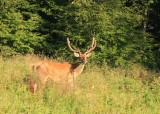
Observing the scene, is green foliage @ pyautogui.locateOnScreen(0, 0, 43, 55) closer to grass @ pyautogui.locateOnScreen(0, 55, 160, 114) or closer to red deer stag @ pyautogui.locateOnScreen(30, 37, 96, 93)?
red deer stag @ pyautogui.locateOnScreen(30, 37, 96, 93)

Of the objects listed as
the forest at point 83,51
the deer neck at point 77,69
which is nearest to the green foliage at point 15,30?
the forest at point 83,51

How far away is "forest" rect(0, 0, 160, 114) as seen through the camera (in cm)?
889

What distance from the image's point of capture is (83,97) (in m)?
9.12

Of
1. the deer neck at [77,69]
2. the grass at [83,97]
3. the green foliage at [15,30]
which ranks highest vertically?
the grass at [83,97]

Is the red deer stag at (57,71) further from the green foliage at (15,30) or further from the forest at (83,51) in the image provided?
the green foliage at (15,30)

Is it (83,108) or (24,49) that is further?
(24,49)

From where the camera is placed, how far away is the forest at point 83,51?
350 inches

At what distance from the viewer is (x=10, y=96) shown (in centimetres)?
891

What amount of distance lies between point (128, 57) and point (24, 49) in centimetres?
512

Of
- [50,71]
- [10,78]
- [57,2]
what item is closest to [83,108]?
[10,78]

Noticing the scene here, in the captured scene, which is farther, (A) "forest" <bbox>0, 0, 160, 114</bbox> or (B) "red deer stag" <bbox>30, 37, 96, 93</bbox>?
(B) "red deer stag" <bbox>30, 37, 96, 93</bbox>

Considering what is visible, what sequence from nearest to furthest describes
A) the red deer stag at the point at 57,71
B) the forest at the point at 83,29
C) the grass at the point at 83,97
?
the grass at the point at 83,97 < the red deer stag at the point at 57,71 < the forest at the point at 83,29

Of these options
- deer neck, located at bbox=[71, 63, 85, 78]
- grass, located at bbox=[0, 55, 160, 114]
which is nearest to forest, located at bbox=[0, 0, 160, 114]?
grass, located at bbox=[0, 55, 160, 114]

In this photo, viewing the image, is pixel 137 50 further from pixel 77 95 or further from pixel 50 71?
pixel 77 95
